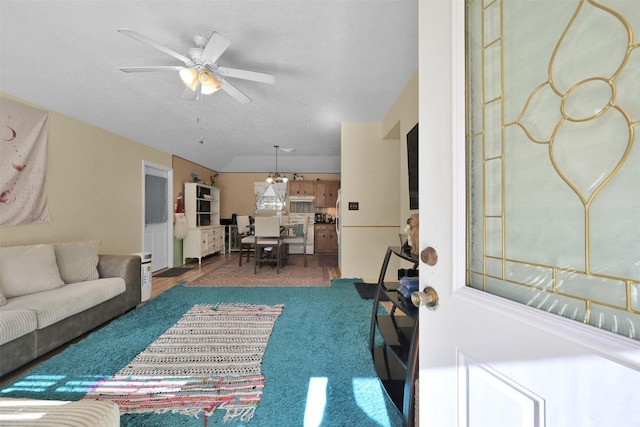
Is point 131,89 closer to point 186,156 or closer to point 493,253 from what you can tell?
point 186,156

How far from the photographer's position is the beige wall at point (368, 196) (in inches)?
155

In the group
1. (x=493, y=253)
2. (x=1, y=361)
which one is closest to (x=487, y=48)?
(x=493, y=253)

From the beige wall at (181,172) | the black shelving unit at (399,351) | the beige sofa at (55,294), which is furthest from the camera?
the beige wall at (181,172)

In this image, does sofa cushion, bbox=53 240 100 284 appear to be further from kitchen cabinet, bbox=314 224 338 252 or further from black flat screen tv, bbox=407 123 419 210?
kitchen cabinet, bbox=314 224 338 252

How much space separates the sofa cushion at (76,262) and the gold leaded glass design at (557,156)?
3501 millimetres

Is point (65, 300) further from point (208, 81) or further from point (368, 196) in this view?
point (368, 196)

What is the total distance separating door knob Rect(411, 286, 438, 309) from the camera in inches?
26.3

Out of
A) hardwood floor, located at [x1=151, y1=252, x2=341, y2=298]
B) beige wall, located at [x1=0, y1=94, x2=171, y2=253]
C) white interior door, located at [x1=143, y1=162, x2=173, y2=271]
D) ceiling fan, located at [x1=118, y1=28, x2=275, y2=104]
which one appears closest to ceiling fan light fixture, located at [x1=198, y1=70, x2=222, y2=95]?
ceiling fan, located at [x1=118, y1=28, x2=275, y2=104]

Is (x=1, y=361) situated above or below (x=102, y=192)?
below

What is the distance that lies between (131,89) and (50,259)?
2009 millimetres

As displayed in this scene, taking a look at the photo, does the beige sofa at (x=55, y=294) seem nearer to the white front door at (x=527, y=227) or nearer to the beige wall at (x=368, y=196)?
the white front door at (x=527, y=227)

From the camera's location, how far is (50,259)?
2324 mm

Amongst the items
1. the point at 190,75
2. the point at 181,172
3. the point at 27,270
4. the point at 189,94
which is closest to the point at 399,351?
the point at 190,75

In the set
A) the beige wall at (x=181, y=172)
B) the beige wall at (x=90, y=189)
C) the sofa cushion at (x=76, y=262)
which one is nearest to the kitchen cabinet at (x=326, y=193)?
the beige wall at (x=181, y=172)
